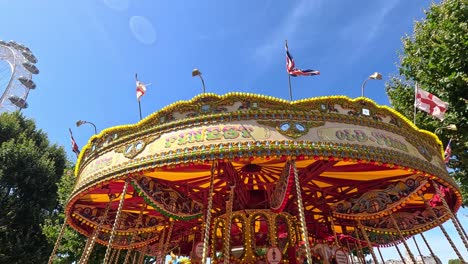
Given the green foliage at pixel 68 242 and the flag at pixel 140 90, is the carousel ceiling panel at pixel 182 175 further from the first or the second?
the green foliage at pixel 68 242

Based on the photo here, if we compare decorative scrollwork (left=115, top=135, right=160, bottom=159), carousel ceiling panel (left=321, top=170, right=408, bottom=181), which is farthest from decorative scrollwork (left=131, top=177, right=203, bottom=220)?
carousel ceiling panel (left=321, top=170, right=408, bottom=181)

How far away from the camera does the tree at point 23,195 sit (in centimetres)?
1712

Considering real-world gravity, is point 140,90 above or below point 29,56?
below

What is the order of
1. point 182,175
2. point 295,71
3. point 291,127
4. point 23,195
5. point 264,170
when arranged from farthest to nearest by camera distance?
point 23,195 → point 182,175 → point 264,170 → point 295,71 → point 291,127

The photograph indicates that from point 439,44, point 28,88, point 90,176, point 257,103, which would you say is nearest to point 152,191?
point 90,176

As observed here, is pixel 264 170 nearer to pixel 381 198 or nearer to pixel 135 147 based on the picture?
pixel 381 198

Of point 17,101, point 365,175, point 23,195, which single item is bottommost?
point 365,175

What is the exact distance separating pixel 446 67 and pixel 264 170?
7.66 metres

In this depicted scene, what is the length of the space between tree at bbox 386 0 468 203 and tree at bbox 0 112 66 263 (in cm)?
1934

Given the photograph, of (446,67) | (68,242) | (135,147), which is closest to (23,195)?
(68,242)

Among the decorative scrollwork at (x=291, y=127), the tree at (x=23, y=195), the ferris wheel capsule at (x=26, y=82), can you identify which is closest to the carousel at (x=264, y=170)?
the decorative scrollwork at (x=291, y=127)

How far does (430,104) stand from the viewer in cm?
958

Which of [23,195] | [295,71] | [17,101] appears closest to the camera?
[295,71]

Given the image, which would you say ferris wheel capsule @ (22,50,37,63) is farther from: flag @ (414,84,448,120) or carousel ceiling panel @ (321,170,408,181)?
flag @ (414,84,448,120)
